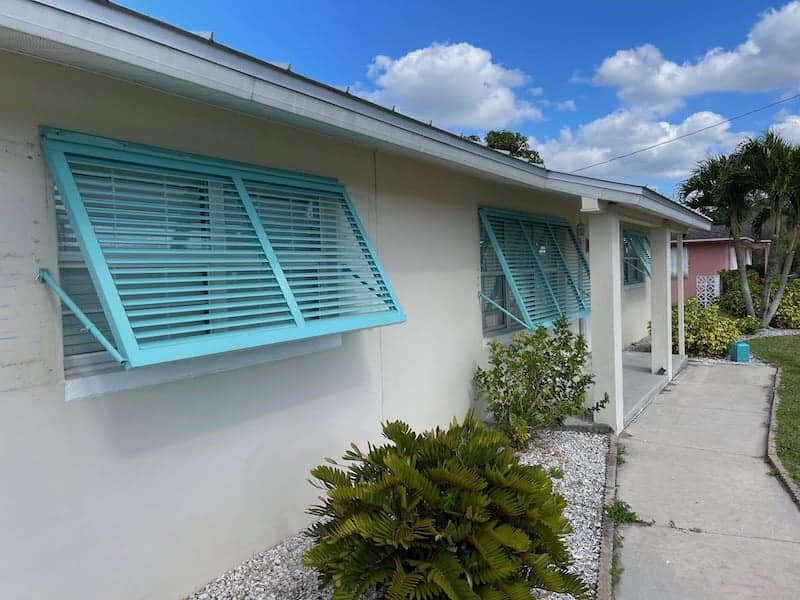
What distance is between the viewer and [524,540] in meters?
2.81

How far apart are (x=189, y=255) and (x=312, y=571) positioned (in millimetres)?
2179

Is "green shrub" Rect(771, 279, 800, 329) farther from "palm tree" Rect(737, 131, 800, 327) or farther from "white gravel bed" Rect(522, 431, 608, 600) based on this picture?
"white gravel bed" Rect(522, 431, 608, 600)

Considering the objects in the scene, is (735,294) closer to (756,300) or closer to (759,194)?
(756,300)

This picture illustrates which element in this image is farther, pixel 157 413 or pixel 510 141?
pixel 510 141

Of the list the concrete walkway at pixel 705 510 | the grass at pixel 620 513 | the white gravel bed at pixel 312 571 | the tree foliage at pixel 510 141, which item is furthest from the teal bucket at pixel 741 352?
the tree foliage at pixel 510 141

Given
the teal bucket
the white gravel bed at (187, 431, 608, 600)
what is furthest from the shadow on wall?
the teal bucket

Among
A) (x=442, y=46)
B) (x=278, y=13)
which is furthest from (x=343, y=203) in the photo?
(x=442, y=46)

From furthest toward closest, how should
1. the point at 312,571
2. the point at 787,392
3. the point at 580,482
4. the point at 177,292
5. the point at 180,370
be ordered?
the point at 787,392, the point at 580,482, the point at 312,571, the point at 180,370, the point at 177,292

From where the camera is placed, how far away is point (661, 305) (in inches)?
404

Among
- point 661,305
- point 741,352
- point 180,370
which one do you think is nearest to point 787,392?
point 661,305

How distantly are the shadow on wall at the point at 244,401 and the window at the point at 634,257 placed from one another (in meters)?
10.0

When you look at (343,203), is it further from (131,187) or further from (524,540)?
(524,540)

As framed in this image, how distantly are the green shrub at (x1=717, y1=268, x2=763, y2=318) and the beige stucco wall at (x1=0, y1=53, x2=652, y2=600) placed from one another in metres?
16.5

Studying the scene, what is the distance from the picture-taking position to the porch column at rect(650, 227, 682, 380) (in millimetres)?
10062
